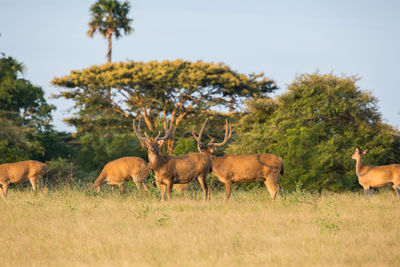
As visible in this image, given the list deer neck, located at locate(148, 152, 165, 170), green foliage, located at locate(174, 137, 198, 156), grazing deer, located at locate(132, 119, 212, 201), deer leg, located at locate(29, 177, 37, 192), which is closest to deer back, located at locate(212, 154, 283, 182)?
grazing deer, located at locate(132, 119, 212, 201)

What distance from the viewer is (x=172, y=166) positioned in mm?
13320

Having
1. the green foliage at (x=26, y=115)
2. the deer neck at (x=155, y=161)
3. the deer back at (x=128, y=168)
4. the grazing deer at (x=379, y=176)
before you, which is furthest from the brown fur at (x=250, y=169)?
the green foliage at (x=26, y=115)

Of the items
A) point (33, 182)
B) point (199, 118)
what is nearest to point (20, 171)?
point (33, 182)

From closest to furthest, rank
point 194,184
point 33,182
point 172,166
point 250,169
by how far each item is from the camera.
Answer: point 172,166
point 250,169
point 33,182
point 194,184

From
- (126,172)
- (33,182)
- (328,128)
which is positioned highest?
(328,128)

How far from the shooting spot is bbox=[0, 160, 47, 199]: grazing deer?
14.9 metres

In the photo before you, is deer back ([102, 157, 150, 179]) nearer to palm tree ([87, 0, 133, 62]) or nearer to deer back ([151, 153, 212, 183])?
deer back ([151, 153, 212, 183])

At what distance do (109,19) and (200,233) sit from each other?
1380 inches

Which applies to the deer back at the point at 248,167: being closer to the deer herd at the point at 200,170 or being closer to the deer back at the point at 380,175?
the deer herd at the point at 200,170

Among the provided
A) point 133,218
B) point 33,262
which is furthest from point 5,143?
point 33,262

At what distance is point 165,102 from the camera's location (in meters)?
32.0

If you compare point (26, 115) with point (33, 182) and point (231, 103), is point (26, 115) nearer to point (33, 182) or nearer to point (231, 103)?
point (231, 103)

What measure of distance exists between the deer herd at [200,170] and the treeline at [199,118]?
582 cm

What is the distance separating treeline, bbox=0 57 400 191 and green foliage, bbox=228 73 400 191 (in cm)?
5
